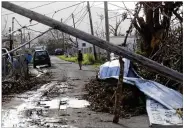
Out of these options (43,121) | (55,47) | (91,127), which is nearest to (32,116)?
(43,121)

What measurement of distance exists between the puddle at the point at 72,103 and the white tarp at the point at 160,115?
6.74ft

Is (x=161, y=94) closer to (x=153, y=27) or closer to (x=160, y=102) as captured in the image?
(x=160, y=102)

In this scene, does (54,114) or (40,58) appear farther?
(40,58)

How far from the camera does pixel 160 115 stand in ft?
25.0

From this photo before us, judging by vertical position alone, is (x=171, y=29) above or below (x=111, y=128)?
above

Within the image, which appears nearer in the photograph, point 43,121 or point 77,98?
point 43,121

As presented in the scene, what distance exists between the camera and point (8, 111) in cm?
899

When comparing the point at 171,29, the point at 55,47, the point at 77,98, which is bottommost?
the point at 55,47

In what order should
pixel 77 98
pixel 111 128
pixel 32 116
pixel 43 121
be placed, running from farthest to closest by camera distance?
pixel 77 98 < pixel 32 116 < pixel 43 121 < pixel 111 128

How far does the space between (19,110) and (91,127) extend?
2748 millimetres

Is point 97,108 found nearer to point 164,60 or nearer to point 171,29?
point 164,60

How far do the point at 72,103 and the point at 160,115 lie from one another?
129 inches

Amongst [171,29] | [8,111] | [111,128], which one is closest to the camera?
[111,128]

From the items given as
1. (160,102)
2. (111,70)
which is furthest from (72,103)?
(111,70)
